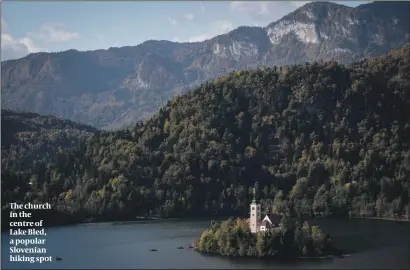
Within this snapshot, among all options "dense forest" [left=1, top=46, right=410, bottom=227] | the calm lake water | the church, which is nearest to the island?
the church

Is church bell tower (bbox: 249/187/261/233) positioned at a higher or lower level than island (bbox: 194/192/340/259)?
higher

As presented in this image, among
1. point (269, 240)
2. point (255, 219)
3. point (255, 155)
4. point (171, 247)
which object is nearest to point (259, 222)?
point (255, 219)

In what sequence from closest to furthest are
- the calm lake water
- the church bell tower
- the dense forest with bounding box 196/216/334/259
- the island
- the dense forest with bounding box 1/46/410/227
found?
the calm lake water → the dense forest with bounding box 196/216/334/259 → the island → the church bell tower → the dense forest with bounding box 1/46/410/227

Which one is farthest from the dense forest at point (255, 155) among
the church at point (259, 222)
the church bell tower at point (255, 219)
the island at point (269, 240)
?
the island at point (269, 240)

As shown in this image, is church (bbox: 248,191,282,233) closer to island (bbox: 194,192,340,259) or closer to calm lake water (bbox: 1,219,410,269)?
island (bbox: 194,192,340,259)

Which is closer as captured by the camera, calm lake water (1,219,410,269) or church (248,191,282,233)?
calm lake water (1,219,410,269)

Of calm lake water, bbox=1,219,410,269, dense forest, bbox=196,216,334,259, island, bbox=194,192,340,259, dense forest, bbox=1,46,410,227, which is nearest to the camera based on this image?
calm lake water, bbox=1,219,410,269

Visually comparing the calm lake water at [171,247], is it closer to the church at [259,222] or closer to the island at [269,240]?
the island at [269,240]

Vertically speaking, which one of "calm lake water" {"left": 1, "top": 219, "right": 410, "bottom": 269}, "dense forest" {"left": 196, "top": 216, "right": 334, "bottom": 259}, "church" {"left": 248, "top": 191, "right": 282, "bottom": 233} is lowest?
"calm lake water" {"left": 1, "top": 219, "right": 410, "bottom": 269}
